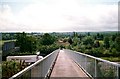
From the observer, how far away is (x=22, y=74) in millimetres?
3590

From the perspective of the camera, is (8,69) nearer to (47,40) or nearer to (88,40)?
(47,40)

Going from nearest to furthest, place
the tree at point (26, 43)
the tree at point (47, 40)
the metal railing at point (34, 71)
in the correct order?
the metal railing at point (34, 71), the tree at point (47, 40), the tree at point (26, 43)

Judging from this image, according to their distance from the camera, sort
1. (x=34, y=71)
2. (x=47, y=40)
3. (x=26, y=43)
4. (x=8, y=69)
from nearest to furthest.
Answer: (x=34, y=71) → (x=8, y=69) → (x=47, y=40) → (x=26, y=43)

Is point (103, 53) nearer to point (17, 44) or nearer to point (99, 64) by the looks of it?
point (17, 44)

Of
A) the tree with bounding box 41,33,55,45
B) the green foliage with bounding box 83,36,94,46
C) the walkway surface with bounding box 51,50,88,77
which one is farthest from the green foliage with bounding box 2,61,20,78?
the green foliage with bounding box 83,36,94,46

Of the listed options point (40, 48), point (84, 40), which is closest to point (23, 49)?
point (40, 48)

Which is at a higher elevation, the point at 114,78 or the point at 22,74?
the point at 22,74

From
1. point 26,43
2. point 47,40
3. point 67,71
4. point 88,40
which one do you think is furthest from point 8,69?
point 26,43

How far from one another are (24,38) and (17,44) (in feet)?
8.74

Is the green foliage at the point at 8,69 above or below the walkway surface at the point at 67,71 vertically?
below

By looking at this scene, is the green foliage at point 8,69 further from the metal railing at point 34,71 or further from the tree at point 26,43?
the tree at point 26,43

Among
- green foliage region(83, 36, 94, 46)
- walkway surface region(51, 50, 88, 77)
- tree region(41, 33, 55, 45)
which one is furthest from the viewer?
green foliage region(83, 36, 94, 46)

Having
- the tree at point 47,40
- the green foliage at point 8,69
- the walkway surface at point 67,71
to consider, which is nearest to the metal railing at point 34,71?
the walkway surface at point 67,71

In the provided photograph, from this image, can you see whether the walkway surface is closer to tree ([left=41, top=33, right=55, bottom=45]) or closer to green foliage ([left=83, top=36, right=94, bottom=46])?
tree ([left=41, top=33, right=55, bottom=45])
